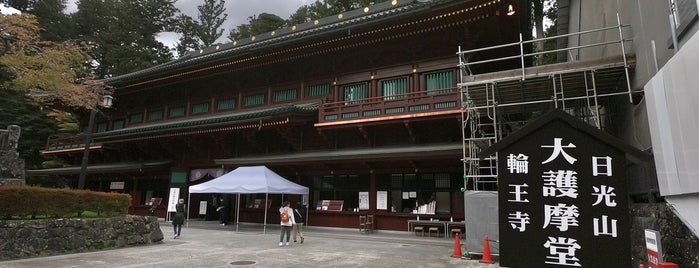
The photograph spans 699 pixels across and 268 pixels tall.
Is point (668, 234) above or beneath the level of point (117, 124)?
beneath

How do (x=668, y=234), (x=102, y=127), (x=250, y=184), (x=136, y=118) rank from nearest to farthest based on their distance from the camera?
(x=668, y=234) → (x=250, y=184) → (x=136, y=118) → (x=102, y=127)

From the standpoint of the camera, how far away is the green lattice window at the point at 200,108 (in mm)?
23809

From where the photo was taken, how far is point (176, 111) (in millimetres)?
25188

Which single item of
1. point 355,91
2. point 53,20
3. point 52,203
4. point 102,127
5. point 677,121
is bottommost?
point 52,203

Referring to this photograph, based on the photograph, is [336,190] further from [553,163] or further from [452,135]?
[553,163]

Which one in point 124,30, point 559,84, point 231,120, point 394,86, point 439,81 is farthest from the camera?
point 124,30

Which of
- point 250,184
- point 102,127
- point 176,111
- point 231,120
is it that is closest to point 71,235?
point 250,184

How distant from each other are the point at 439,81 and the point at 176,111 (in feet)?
55.5

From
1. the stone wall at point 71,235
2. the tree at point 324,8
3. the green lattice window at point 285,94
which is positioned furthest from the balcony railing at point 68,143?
the tree at point 324,8

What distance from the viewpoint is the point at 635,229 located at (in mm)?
7785

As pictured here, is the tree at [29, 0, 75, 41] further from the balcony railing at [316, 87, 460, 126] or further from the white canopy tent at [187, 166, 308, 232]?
the balcony railing at [316, 87, 460, 126]

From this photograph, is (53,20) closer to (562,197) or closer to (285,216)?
(285,216)

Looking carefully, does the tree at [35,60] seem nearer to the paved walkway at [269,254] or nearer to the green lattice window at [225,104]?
the paved walkway at [269,254]

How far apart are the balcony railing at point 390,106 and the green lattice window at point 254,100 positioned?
5236 mm
